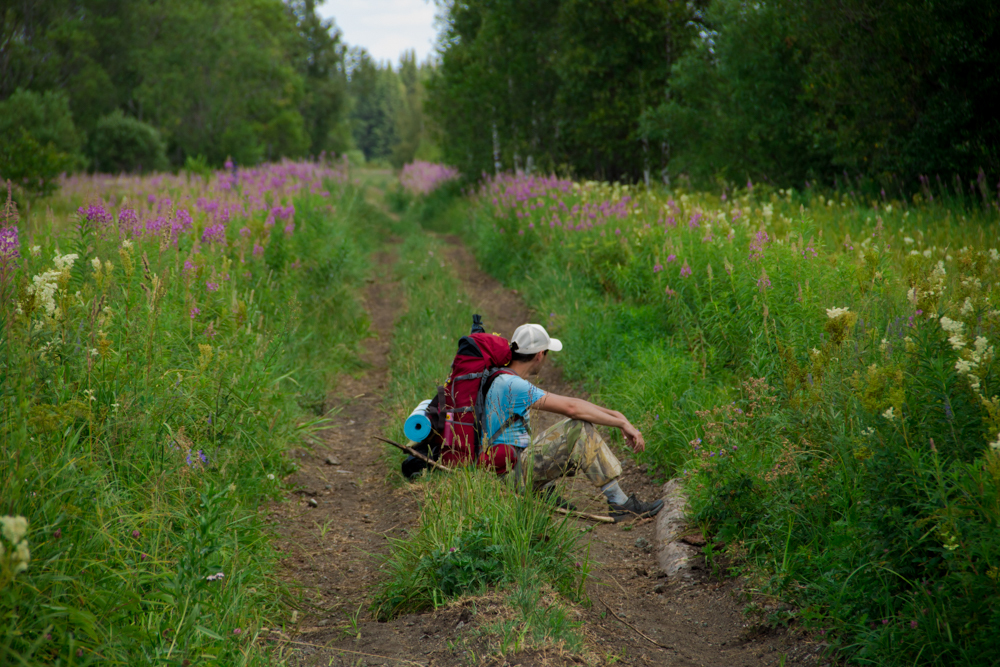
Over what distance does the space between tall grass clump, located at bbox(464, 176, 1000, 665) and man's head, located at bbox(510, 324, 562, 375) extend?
45.2 inches

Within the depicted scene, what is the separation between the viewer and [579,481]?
4.97m

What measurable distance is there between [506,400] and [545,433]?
1.17ft

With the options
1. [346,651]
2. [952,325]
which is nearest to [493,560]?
[346,651]

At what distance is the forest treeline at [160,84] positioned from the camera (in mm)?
18312

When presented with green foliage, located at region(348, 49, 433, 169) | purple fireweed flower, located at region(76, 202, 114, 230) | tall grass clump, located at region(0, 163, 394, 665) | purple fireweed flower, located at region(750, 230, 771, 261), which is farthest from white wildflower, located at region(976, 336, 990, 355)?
green foliage, located at region(348, 49, 433, 169)

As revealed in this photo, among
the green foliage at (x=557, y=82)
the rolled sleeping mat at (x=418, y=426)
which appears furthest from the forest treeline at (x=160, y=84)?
the rolled sleeping mat at (x=418, y=426)

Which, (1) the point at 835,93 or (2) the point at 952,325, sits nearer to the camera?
(2) the point at 952,325

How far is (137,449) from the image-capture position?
329cm

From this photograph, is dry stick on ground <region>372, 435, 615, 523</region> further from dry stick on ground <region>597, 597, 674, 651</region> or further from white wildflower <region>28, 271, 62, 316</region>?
white wildflower <region>28, 271, 62, 316</region>

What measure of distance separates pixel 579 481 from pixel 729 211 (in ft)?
13.1

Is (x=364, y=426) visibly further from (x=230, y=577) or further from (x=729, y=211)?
(x=729, y=211)

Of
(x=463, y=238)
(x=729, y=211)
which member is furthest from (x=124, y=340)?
(x=463, y=238)

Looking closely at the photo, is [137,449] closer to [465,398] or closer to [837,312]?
[465,398]

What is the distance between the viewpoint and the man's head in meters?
4.30
